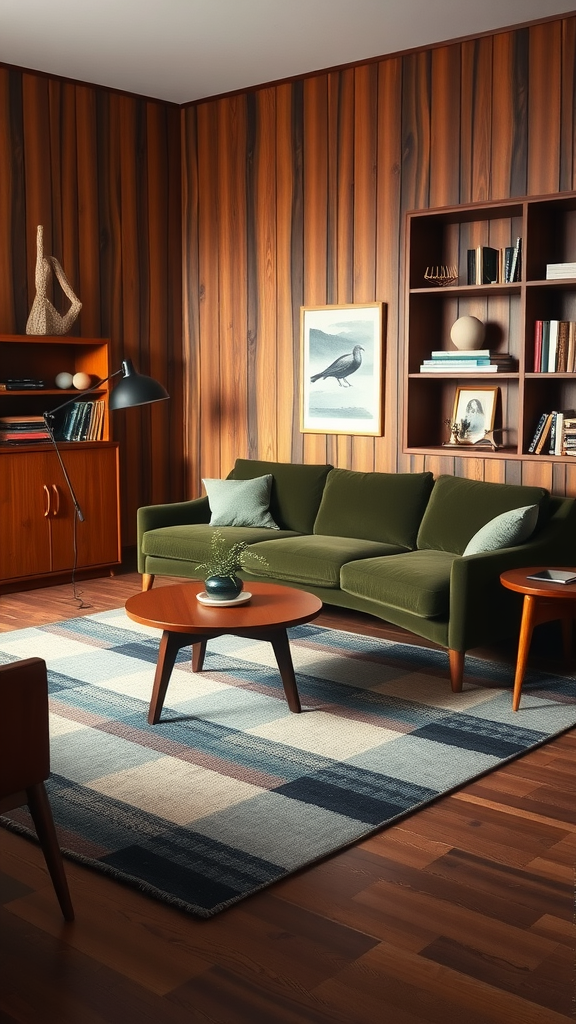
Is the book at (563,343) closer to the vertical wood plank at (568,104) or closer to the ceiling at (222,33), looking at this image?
the vertical wood plank at (568,104)

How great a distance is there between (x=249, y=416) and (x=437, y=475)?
159 centimetres

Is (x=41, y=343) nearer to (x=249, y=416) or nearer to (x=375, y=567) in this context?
(x=249, y=416)

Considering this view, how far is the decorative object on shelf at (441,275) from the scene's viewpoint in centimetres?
585

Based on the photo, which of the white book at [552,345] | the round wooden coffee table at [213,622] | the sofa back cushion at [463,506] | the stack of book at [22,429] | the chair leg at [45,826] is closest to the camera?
the chair leg at [45,826]

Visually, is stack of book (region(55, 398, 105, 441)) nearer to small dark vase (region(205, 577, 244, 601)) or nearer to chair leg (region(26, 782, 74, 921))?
small dark vase (region(205, 577, 244, 601))

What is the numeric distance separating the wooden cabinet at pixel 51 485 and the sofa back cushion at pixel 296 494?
110cm

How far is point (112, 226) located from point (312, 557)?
3.04 metres

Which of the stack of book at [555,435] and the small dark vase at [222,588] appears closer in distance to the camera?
the small dark vase at [222,588]

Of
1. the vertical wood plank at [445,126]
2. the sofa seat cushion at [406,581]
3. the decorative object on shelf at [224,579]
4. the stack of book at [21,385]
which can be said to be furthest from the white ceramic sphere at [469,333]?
the stack of book at [21,385]

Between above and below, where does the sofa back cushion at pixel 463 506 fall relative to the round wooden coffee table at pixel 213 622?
above

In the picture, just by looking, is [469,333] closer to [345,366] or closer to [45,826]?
[345,366]

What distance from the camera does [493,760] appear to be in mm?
3539

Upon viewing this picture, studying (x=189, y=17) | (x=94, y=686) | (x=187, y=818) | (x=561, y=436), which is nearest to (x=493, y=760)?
(x=187, y=818)

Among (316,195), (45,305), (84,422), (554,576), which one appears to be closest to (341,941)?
(554,576)
